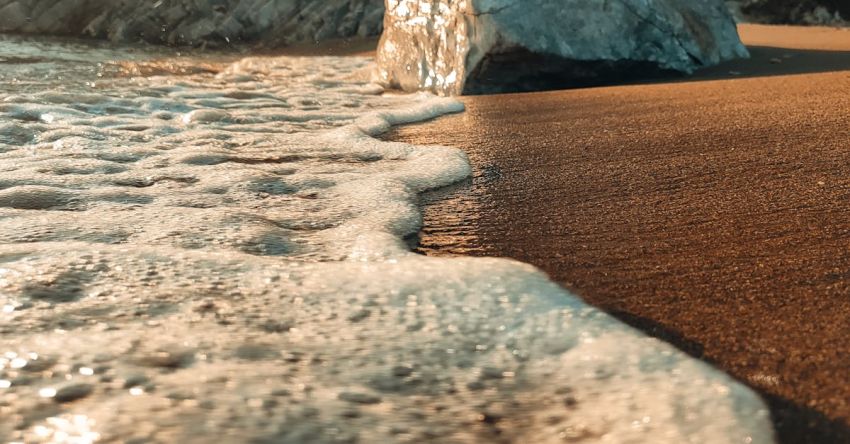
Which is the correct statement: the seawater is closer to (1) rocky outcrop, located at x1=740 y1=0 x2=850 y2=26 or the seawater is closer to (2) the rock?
(2) the rock

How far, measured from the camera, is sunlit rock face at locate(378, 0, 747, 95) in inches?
Answer: 166

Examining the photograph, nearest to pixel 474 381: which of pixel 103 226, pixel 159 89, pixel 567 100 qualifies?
pixel 103 226

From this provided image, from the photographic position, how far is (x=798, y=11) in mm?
7230

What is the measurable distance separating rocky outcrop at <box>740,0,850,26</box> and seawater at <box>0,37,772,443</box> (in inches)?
219

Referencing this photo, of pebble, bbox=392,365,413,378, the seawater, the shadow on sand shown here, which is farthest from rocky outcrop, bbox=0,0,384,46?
pebble, bbox=392,365,413,378

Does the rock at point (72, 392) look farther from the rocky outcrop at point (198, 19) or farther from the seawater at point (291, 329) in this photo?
the rocky outcrop at point (198, 19)

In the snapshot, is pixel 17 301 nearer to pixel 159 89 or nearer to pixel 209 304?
pixel 209 304

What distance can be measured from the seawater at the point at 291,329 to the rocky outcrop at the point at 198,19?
5714 mm

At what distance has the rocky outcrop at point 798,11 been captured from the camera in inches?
273

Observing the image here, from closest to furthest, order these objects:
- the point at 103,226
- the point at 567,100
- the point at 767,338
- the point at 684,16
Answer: the point at 767,338
the point at 103,226
the point at 567,100
the point at 684,16

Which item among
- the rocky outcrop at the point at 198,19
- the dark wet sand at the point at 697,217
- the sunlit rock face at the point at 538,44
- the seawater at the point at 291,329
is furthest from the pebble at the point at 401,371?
the rocky outcrop at the point at 198,19

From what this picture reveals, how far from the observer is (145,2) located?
28.3 feet

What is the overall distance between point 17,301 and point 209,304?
12.5 inches

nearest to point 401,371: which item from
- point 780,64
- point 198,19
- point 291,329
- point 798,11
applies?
point 291,329
